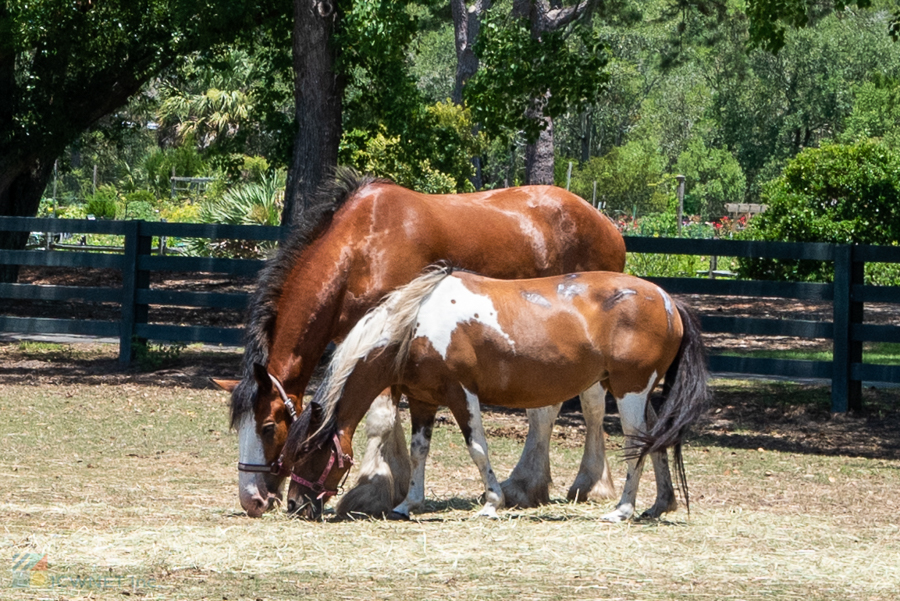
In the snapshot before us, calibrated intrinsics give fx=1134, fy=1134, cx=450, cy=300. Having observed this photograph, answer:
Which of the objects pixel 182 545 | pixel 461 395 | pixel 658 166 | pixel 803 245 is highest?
pixel 658 166

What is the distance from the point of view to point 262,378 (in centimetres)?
604

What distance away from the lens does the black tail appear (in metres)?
6.00

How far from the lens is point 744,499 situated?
715 cm

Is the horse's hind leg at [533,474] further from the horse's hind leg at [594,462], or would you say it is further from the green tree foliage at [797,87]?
the green tree foliage at [797,87]

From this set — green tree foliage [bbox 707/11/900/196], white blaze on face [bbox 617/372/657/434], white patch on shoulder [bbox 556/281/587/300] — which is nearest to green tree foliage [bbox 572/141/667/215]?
green tree foliage [bbox 707/11/900/196]

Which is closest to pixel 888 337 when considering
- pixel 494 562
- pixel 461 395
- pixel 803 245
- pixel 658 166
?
pixel 803 245

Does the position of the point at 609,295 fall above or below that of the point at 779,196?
below

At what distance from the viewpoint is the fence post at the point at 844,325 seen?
10156 mm

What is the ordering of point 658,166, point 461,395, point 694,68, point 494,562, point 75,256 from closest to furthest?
point 494,562 → point 461,395 → point 75,256 → point 658,166 → point 694,68

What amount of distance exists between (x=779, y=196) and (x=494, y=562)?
46.4ft

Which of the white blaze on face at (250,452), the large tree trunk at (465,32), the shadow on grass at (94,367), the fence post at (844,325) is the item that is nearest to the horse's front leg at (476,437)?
the white blaze on face at (250,452)

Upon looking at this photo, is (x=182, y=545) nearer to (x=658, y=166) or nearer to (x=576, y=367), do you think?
(x=576, y=367)

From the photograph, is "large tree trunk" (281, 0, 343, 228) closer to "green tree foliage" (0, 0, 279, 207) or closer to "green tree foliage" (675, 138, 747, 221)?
"green tree foliage" (0, 0, 279, 207)

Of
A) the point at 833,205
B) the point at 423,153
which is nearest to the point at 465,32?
the point at 833,205
